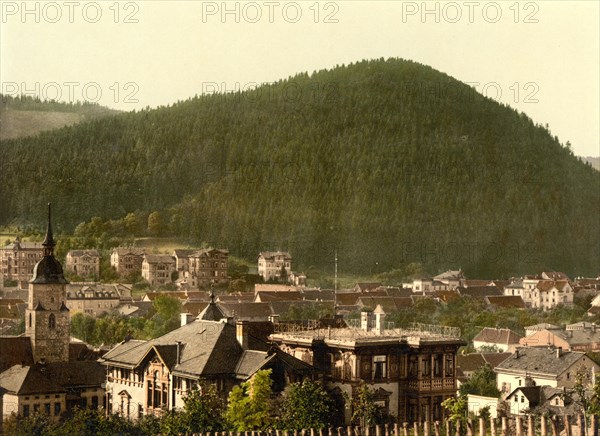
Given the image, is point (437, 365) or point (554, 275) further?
point (554, 275)

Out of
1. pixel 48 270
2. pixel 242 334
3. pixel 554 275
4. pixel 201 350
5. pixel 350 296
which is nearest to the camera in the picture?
pixel 201 350

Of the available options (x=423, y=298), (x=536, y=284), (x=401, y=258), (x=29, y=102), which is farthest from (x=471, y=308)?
(x=29, y=102)

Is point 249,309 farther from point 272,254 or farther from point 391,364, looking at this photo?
point 391,364

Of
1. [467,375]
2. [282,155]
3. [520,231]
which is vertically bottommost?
[467,375]

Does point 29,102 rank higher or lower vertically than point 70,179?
higher

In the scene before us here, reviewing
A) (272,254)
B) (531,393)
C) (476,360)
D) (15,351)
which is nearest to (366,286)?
(272,254)

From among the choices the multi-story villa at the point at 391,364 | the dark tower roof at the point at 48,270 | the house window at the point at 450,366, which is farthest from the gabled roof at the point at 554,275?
the multi-story villa at the point at 391,364

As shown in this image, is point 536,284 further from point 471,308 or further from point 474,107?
point 474,107
